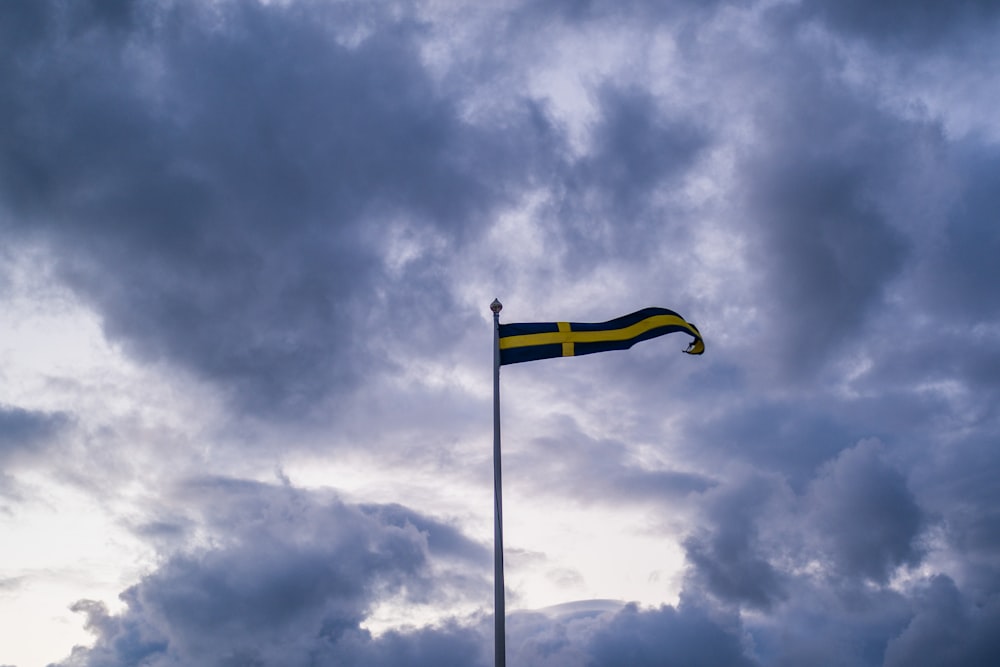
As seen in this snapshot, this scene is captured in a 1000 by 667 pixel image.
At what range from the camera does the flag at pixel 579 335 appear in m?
30.1

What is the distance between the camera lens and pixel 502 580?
23750 millimetres

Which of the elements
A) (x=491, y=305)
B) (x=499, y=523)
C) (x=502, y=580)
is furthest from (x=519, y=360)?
(x=502, y=580)

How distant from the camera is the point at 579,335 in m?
31.0

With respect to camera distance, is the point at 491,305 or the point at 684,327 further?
the point at 684,327

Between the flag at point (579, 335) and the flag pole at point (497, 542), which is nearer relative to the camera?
the flag pole at point (497, 542)

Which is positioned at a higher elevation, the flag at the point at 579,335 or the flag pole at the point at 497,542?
the flag at the point at 579,335

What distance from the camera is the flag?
30078mm

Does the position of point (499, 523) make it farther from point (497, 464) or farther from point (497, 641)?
point (497, 641)

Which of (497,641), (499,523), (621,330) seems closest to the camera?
(497,641)

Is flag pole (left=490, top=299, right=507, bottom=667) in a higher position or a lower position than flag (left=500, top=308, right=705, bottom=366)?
lower

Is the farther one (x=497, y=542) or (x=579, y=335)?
(x=579, y=335)

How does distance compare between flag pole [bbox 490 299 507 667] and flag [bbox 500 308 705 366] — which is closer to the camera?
flag pole [bbox 490 299 507 667]

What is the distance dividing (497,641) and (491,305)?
12.4 meters

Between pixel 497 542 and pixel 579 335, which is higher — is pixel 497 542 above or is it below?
below
